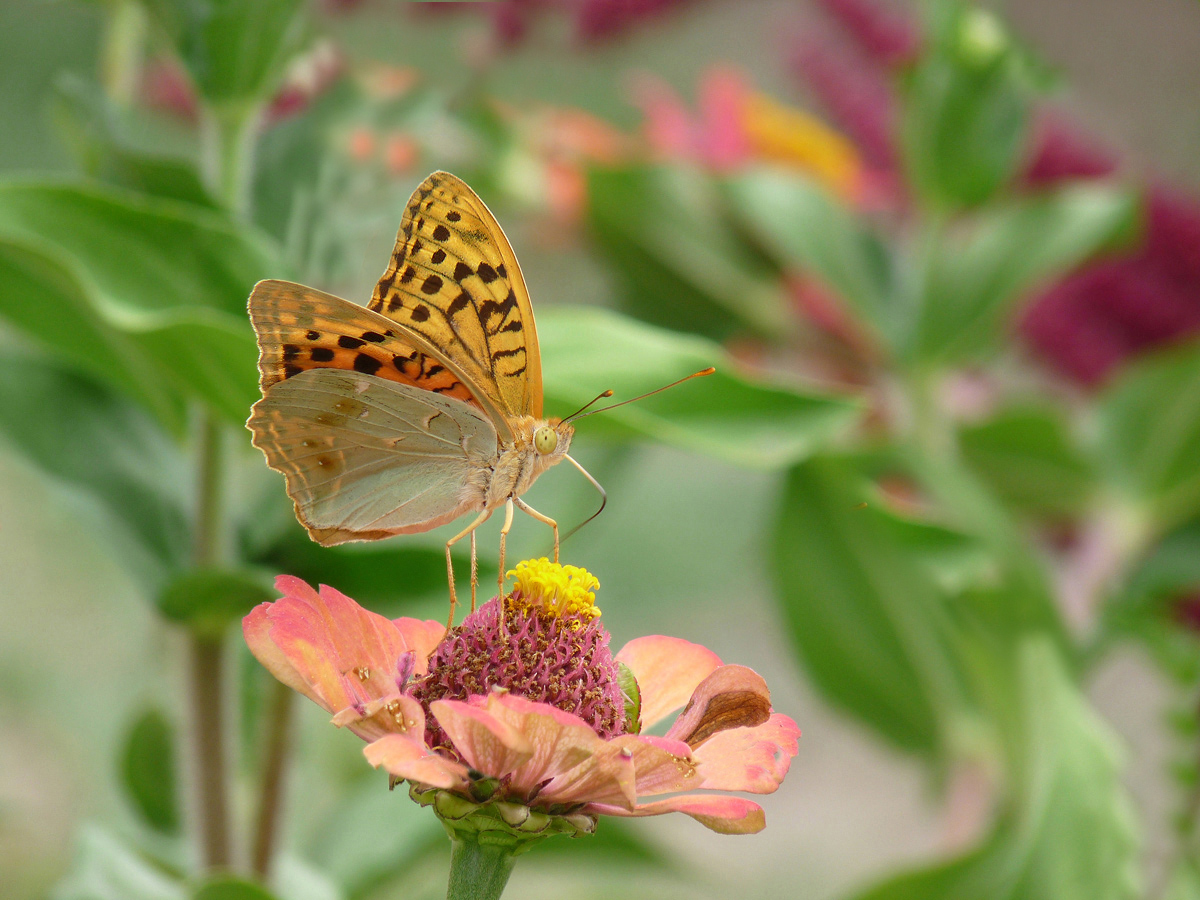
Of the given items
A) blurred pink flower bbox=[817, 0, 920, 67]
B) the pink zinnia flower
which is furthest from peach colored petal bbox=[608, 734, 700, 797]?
blurred pink flower bbox=[817, 0, 920, 67]

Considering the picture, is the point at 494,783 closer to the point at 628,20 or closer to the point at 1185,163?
the point at 628,20

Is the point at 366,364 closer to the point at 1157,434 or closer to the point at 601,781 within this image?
the point at 601,781

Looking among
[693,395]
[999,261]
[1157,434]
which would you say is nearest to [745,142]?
[999,261]

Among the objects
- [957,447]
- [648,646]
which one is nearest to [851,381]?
[957,447]

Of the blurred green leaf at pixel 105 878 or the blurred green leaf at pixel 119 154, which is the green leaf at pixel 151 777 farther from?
the blurred green leaf at pixel 119 154

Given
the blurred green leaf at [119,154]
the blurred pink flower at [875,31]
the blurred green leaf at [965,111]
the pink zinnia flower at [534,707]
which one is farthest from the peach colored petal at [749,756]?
the blurred pink flower at [875,31]

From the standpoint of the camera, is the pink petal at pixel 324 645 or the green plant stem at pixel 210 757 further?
the green plant stem at pixel 210 757
